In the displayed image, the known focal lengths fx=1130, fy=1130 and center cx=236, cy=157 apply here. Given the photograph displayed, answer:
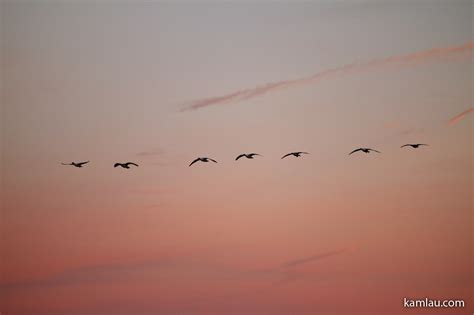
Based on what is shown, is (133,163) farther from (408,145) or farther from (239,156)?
(408,145)

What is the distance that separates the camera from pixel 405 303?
198 feet

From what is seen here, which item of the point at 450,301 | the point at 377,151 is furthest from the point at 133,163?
the point at 450,301

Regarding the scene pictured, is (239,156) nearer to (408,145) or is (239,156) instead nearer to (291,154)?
(291,154)

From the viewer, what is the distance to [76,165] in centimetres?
6209

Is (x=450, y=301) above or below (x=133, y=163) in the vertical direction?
below

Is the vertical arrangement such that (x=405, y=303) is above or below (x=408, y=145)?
below

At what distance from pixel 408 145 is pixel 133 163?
49.6ft

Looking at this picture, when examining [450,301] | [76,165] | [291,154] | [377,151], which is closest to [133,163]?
[76,165]

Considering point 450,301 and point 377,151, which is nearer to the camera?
point 450,301

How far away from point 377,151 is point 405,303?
8.88m

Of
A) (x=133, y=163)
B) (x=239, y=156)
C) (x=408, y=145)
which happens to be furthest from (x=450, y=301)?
(x=133, y=163)

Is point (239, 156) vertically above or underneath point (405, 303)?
above

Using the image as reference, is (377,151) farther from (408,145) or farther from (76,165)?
(76,165)

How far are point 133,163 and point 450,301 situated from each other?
18617mm
